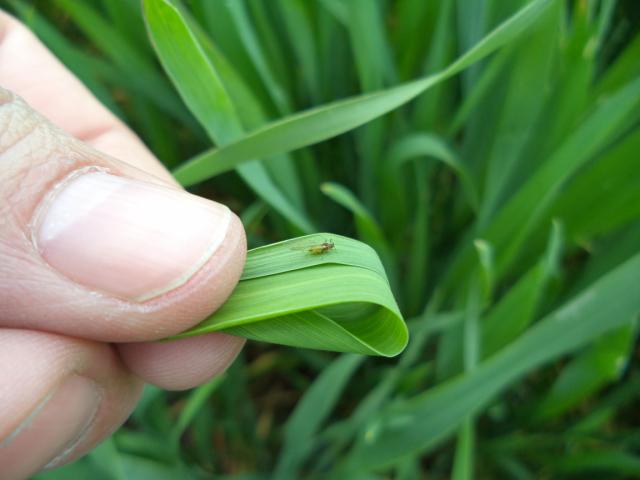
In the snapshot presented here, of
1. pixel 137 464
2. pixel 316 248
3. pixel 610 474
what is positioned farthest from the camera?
pixel 610 474

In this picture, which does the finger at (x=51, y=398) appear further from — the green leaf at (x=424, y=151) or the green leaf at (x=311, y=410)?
the green leaf at (x=424, y=151)

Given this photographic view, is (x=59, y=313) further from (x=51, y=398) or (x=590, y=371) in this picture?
(x=590, y=371)

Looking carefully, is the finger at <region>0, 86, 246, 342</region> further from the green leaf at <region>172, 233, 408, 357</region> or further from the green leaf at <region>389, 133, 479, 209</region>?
the green leaf at <region>389, 133, 479, 209</region>

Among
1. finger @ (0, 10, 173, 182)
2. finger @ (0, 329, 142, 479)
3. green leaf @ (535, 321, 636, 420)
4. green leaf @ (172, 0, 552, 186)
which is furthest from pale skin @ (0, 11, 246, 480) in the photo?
green leaf @ (535, 321, 636, 420)

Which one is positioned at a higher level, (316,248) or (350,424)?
(316,248)

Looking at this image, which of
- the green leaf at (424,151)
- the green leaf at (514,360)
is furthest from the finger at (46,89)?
the green leaf at (514,360)

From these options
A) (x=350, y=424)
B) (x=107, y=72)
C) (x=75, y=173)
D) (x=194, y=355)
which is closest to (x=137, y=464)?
(x=194, y=355)

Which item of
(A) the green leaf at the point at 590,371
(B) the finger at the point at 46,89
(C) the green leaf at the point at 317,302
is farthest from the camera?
(B) the finger at the point at 46,89

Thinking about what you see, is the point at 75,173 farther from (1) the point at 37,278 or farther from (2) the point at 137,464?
(2) the point at 137,464
